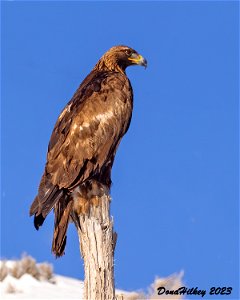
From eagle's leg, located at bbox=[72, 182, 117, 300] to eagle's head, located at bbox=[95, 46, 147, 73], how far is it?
8.74 ft

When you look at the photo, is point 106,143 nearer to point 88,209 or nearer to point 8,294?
point 88,209

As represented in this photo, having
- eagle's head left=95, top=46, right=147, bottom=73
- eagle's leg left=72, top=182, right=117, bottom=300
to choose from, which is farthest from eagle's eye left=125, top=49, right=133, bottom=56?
eagle's leg left=72, top=182, right=117, bottom=300

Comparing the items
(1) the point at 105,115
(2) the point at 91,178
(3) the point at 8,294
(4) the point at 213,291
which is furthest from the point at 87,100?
(3) the point at 8,294

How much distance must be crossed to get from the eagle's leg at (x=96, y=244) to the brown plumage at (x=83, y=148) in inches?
2.9

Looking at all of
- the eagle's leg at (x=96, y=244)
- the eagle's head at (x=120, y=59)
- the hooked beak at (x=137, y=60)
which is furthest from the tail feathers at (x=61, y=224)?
the hooked beak at (x=137, y=60)

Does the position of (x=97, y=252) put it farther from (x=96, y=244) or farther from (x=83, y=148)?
(x=83, y=148)

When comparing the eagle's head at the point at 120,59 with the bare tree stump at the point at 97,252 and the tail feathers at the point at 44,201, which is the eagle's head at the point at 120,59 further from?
the bare tree stump at the point at 97,252

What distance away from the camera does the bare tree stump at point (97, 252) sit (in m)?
9.87

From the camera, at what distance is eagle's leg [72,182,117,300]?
9.87m

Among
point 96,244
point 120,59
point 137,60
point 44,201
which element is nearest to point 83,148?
point 44,201

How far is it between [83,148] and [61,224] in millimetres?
1089

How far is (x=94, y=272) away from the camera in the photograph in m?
9.88

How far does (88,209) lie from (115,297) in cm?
106

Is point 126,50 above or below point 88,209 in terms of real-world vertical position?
above
